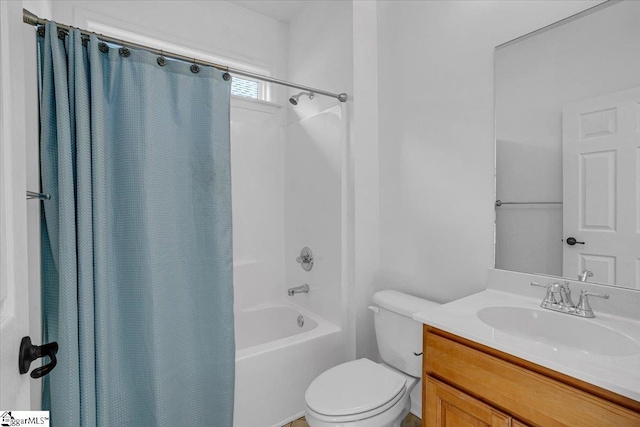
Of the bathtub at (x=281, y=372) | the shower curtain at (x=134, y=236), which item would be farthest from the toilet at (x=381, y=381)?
the shower curtain at (x=134, y=236)

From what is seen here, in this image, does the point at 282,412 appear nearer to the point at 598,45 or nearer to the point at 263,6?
the point at 598,45

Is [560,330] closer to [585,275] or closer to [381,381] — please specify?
[585,275]

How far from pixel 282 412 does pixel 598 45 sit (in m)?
2.23

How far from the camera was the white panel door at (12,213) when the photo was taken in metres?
0.59

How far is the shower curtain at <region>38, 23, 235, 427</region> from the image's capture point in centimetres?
116

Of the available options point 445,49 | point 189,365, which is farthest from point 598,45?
point 189,365

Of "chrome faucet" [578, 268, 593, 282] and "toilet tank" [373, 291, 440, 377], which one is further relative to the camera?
"toilet tank" [373, 291, 440, 377]

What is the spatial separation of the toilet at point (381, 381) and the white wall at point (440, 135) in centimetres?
26

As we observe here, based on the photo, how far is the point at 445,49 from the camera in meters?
1.71

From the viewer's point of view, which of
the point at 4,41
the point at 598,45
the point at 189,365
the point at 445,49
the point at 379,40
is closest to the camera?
the point at 4,41

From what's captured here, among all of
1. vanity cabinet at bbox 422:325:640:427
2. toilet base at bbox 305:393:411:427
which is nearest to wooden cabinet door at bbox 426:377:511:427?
vanity cabinet at bbox 422:325:640:427

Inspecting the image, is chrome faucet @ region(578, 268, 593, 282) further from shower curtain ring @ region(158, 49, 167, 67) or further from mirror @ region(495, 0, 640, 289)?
shower curtain ring @ region(158, 49, 167, 67)

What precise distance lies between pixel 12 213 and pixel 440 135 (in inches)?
68.4

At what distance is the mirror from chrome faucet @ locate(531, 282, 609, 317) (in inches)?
4.1
